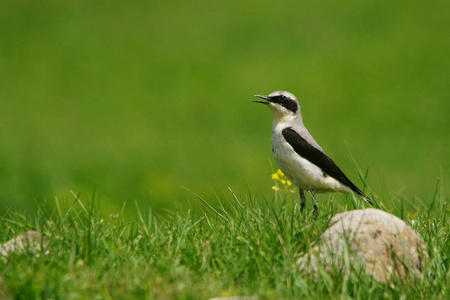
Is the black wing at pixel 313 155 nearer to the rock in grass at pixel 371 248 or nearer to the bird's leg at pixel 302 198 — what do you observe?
the bird's leg at pixel 302 198

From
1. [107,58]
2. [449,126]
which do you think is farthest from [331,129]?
[107,58]

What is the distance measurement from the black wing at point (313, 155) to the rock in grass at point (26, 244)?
2857 millimetres

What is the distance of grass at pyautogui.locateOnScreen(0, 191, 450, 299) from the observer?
18.7ft

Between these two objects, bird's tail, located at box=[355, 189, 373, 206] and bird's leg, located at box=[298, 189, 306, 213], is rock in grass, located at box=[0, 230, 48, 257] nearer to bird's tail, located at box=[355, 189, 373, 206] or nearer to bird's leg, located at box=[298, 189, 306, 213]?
bird's leg, located at box=[298, 189, 306, 213]

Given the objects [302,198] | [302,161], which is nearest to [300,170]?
[302,161]

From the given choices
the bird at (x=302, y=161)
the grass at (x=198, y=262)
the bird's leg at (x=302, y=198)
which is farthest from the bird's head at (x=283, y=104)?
the grass at (x=198, y=262)

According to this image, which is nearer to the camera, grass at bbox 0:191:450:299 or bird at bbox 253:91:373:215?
grass at bbox 0:191:450:299

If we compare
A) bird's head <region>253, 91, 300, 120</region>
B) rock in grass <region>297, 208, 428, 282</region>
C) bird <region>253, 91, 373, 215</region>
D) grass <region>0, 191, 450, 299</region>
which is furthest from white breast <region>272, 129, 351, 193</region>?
rock in grass <region>297, 208, 428, 282</region>

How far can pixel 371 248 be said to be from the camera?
6543mm

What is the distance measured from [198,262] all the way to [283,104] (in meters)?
2.69

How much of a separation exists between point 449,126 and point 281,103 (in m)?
13.4

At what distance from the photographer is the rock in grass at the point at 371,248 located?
641 centimetres

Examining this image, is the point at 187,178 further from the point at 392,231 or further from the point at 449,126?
the point at 392,231

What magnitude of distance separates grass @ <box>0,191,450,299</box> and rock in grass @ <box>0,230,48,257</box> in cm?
8
